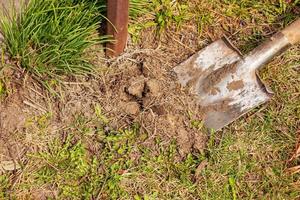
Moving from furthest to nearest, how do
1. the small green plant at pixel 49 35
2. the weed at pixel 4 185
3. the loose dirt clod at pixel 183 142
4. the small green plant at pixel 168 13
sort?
the small green plant at pixel 168 13
the loose dirt clod at pixel 183 142
the small green plant at pixel 49 35
the weed at pixel 4 185

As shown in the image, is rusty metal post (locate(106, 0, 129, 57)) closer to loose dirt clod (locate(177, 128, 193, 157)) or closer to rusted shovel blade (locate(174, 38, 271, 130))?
rusted shovel blade (locate(174, 38, 271, 130))

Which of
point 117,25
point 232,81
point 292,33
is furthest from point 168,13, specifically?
point 292,33

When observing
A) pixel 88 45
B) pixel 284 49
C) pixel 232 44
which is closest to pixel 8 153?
pixel 88 45

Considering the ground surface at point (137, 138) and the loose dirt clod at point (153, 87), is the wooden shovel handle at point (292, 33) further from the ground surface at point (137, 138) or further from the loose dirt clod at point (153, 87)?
the loose dirt clod at point (153, 87)

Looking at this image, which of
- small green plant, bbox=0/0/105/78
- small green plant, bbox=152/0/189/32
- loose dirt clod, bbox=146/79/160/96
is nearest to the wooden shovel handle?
small green plant, bbox=152/0/189/32

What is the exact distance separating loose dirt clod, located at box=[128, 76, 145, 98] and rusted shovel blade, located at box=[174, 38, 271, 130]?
255 mm

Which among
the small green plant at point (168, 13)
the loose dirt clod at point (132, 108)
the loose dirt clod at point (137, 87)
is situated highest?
the small green plant at point (168, 13)

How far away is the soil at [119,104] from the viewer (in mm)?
2932

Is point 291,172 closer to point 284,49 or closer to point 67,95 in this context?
point 284,49

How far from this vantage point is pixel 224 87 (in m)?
3.14

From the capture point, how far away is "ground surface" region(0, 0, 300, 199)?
2879 mm

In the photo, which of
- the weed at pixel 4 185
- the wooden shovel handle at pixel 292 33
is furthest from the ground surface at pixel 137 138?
the wooden shovel handle at pixel 292 33

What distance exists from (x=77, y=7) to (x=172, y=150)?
1.05 m

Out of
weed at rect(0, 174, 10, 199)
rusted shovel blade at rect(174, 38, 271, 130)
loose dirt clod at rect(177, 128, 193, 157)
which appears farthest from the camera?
rusted shovel blade at rect(174, 38, 271, 130)
